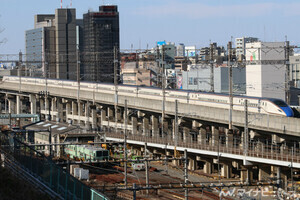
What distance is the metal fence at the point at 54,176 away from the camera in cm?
1720

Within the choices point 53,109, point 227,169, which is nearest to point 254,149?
point 227,169

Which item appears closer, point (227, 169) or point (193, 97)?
point (227, 169)

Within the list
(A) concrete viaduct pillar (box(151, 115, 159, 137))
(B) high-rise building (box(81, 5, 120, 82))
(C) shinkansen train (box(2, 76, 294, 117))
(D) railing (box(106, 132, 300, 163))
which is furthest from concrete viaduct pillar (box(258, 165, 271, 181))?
(B) high-rise building (box(81, 5, 120, 82))

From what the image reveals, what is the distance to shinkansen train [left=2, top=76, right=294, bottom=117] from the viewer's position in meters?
40.2

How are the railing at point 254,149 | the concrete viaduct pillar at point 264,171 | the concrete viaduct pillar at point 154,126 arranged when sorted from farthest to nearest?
the concrete viaduct pillar at point 154,126, the concrete viaduct pillar at point 264,171, the railing at point 254,149

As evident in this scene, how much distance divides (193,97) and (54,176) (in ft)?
112

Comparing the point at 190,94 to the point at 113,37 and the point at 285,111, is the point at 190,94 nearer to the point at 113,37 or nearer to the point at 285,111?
the point at 285,111

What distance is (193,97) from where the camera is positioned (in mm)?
51250

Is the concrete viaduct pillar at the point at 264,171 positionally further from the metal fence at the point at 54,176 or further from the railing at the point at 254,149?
the metal fence at the point at 54,176

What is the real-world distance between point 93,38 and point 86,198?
379 ft

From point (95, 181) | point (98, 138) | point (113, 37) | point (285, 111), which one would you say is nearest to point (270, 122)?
point (285, 111)

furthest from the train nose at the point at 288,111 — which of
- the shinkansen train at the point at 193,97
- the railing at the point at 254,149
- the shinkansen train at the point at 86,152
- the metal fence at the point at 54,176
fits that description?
the metal fence at the point at 54,176

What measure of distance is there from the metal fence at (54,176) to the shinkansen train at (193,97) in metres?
23.6

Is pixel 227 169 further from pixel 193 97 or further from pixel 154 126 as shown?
pixel 154 126
